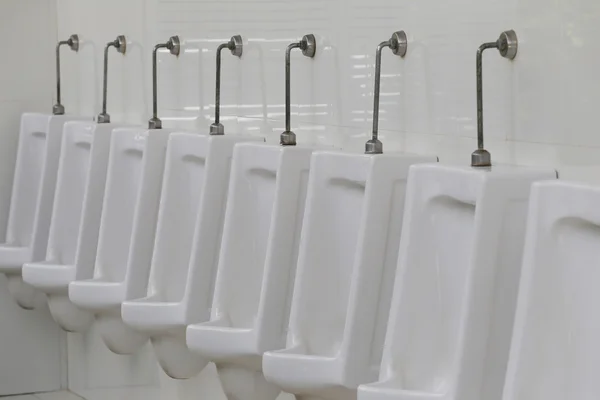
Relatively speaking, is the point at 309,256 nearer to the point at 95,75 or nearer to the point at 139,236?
the point at 139,236

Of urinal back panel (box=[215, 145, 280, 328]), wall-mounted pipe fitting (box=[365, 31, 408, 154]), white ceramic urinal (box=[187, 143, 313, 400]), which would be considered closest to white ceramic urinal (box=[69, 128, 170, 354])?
white ceramic urinal (box=[187, 143, 313, 400])

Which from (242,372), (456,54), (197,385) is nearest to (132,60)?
(197,385)

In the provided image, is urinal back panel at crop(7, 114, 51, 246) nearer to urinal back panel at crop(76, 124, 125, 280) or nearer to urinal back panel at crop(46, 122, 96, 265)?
urinal back panel at crop(46, 122, 96, 265)

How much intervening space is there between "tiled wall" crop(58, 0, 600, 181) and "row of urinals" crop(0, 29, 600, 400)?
0.29 feet

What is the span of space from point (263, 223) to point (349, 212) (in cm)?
35

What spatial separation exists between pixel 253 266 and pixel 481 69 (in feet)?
2.84

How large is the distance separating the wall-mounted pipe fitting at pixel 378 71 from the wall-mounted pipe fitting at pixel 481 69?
1.00 feet

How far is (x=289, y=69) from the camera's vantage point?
2.72 metres

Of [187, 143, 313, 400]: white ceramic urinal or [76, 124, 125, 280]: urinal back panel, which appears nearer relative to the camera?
[187, 143, 313, 400]: white ceramic urinal

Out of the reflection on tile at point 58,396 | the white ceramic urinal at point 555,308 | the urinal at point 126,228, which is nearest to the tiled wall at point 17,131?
the reflection on tile at point 58,396

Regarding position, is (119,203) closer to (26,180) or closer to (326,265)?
(26,180)

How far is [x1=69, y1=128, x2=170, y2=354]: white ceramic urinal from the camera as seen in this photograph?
127 inches

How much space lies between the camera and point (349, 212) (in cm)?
247

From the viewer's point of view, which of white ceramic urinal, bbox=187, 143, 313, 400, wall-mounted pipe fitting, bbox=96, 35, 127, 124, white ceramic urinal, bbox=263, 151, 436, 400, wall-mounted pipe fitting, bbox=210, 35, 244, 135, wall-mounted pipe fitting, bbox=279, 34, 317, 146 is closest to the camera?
white ceramic urinal, bbox=263, 151, 436, 400
